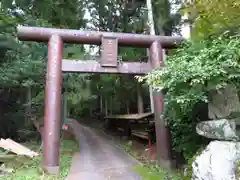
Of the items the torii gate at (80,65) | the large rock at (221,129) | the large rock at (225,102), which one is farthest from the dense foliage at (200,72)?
the torii gate at (80,65)

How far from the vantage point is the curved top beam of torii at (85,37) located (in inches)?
310

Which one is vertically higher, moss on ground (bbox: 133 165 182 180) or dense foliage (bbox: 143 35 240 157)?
dense foliage (bbox: 143 35 240 157)

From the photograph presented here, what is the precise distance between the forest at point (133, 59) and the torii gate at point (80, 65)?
1.63 feet

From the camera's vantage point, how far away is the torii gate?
726 cm

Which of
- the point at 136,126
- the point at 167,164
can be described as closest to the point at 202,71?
the point at 167,164

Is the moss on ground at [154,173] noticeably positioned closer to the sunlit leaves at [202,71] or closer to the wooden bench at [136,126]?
the sunlit leaves at [202,71]

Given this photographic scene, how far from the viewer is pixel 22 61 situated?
37.1 ft

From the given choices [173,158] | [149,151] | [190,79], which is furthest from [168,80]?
[149,151]

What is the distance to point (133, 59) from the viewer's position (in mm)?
13727

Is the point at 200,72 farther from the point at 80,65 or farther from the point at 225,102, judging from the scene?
the point at 80,65

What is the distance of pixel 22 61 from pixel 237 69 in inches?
367

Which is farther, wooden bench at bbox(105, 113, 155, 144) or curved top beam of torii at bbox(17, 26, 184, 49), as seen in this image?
wooden bench at bbox(105, 113, 155, 144)

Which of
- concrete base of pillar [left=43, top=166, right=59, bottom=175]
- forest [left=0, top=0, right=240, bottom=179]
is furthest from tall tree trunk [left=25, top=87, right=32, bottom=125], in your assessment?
concrete base of pillar [left=43, top=166, right=59, bottom=175]

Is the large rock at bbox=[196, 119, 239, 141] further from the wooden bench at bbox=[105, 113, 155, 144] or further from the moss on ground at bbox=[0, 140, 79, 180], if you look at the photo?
the wooden bench at bbox=[105, 113, 155, 144]
